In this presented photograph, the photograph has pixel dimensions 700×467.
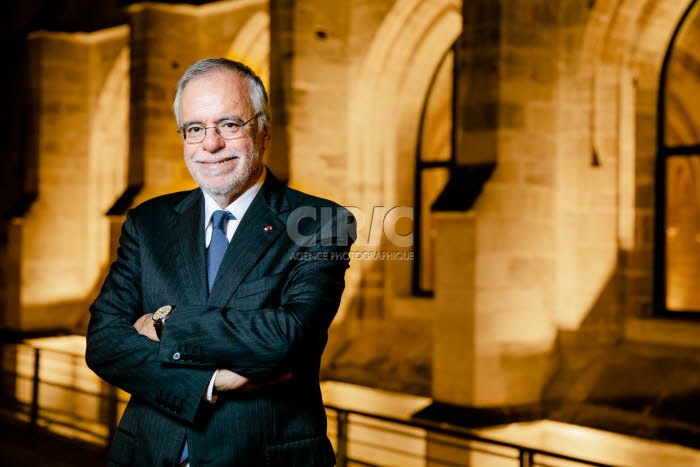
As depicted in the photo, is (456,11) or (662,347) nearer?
(662,347)

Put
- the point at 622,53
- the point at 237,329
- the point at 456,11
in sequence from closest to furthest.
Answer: the point at 237,329, the point at 622,53, the point at 456,11

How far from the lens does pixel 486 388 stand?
766cm

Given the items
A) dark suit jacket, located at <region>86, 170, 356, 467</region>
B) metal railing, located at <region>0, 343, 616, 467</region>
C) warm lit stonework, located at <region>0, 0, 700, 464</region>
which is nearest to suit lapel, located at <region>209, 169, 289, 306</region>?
dark suit jacket, located at <region>86, 170, 356, 467</region>

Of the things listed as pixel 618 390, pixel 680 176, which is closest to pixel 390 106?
pixel 680 176

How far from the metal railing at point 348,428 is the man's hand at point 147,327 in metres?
2.33

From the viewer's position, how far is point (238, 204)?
209 cm

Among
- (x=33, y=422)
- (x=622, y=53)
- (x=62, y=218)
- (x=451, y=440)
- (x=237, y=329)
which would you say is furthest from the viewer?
(x=62, y=218)

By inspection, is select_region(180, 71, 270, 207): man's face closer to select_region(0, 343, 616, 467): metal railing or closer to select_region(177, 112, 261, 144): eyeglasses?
select_region(177, 112, 261, 144): eyeglasses

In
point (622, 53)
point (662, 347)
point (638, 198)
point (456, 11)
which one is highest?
point (456, 11)

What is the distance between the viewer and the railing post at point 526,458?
13.7ft

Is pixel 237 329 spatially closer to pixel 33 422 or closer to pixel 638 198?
pixel 33 422

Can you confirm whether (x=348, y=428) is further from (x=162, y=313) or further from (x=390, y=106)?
(x=162, y=313)

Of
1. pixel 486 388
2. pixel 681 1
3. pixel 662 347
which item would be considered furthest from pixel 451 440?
pixel 681 1

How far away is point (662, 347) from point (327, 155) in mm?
4021
